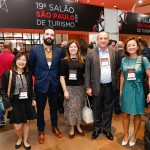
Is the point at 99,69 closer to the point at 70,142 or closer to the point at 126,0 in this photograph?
the point at 70,142

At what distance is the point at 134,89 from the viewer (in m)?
2.31

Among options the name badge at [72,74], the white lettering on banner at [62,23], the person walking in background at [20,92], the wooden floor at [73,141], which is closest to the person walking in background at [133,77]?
the wooden floor at [73,141]

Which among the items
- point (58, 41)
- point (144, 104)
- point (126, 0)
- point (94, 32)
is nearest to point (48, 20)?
point (94, 32)

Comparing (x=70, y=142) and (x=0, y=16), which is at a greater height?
(x=0, y=16)

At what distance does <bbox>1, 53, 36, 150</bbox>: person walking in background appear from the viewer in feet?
7.54

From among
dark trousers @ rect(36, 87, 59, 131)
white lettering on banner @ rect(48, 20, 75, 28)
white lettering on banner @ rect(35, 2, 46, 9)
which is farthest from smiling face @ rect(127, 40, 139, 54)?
white lettering on banner @ rect(35, 2, 46, 9)

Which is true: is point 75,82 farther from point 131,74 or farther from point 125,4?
point 125,4

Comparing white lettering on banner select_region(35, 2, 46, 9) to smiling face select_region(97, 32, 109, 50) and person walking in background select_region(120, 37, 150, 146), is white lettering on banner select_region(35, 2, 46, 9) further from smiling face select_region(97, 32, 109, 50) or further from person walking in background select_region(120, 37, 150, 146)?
person walking in background select_region(120, 37, 150, 146)

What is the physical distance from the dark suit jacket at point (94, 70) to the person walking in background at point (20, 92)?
0.77m

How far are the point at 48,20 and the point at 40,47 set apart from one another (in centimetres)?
156

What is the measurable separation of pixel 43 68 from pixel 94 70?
0.69m

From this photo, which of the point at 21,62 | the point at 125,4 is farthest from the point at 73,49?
the point at 125,4

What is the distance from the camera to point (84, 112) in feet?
8.89

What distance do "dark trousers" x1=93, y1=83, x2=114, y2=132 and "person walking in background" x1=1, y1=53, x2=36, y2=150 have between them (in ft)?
2.92
